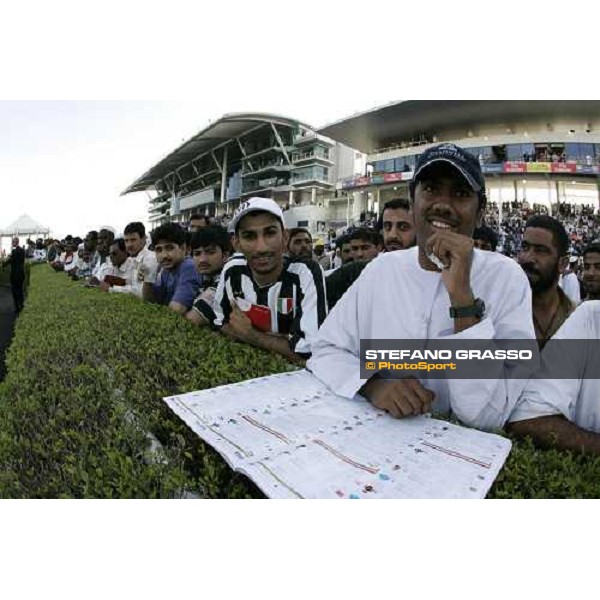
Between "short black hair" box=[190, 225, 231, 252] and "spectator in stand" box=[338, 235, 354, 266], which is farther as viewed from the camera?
"spectator in stand" box=[338, 235, 354, 266]

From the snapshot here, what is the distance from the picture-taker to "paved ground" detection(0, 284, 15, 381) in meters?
5.16

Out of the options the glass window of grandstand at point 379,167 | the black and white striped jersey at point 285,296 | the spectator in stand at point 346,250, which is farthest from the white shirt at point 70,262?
the glass window of grandstand at point 379,167

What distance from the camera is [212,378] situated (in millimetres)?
1518

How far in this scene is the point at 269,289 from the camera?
2064 millimetres

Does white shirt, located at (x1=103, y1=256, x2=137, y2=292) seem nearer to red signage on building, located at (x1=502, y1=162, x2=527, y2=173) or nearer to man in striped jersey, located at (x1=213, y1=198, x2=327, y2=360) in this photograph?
man in striped jersey, located at (x1=213, y1=198, x2=327, y2=360)

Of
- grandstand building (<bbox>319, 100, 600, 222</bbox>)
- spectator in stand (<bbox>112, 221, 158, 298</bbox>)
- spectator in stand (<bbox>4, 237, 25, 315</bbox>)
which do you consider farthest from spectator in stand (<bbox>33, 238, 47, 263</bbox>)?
grandstand building (<bbox>319, 100, 600, 222</bbox>)

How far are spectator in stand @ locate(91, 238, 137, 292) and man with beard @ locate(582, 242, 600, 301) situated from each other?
12.6 ft

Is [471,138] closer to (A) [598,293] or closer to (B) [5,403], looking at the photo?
(A) [598,293]

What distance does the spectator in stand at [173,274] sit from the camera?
3076 mm

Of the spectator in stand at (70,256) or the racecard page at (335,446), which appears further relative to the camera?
the spectator in stand at (70,256)

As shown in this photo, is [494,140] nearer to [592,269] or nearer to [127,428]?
[592,269]

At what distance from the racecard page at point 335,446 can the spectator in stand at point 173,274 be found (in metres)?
1.83

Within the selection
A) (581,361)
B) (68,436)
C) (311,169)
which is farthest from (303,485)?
(311,169)

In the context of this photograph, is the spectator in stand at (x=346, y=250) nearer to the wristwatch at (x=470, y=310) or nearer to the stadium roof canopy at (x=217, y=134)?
the wristwatch at (x=470, y=310)
